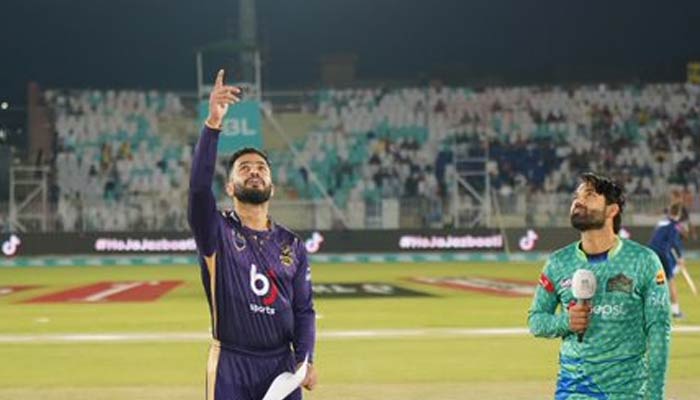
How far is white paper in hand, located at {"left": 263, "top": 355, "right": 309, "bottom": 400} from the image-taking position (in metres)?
5.59

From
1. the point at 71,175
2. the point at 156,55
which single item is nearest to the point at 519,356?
the point at 71,175

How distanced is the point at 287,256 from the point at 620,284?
1703 mm

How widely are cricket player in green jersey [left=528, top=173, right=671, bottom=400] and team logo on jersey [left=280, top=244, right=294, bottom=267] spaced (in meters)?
1.30

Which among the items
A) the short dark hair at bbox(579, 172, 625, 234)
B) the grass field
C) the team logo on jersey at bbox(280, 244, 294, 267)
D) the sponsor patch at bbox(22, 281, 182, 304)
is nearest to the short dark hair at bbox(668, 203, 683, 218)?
the grass field

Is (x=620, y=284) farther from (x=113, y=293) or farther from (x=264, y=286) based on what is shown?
(x=113, y=293)

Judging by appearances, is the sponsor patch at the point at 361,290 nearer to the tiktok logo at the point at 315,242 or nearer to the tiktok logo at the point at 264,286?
the tiktok logo at the point at 315,242

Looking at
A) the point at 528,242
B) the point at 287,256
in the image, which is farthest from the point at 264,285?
the point at 528,242

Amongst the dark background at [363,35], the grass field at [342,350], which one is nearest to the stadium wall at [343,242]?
the grass field at [342,350]

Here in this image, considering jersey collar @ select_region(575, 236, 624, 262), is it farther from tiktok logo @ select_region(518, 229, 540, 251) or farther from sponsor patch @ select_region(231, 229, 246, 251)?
tiktok logo @ select_region(518, 229, 540, 251)

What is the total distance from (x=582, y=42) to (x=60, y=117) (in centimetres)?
3180

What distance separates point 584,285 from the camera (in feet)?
16.9

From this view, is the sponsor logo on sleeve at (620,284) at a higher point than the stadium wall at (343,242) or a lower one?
higher

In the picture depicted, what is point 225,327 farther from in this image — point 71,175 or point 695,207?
point 71,175

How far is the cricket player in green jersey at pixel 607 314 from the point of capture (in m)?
5.54
